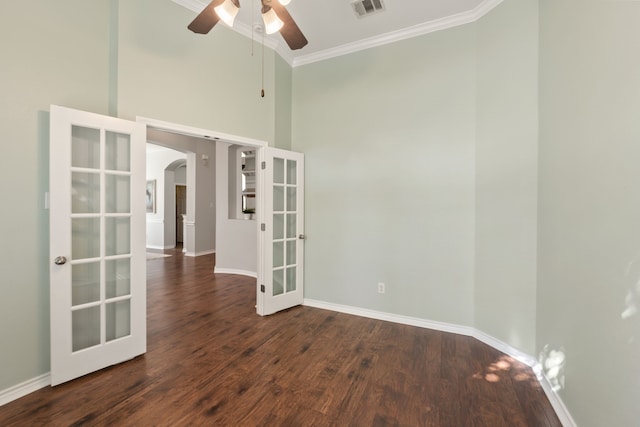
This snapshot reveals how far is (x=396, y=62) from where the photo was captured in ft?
10.6

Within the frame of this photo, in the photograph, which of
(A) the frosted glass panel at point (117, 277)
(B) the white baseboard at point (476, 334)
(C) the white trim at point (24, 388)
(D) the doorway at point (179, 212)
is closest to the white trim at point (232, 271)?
(B) the white baseboard at point (476, 334)

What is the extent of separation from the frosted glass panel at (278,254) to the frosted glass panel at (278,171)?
2.80ft

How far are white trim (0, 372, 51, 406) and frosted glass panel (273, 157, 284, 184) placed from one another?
2731 millimetres

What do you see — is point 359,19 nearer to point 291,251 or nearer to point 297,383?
point 291,251

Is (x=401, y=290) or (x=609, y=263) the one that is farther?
(x=401, y=290)

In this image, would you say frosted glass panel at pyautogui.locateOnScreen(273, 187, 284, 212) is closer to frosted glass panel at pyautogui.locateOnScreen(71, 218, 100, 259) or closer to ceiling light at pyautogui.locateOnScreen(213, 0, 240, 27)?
frosted glass panel at pyautogui.locateOnScreen(71, 218, 100, 259)

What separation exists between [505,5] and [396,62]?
3.65 feet

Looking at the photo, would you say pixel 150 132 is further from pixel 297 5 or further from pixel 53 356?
pixel 53 356

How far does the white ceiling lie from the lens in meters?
2.77

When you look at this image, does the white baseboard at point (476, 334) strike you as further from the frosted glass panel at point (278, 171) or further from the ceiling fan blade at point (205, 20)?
the ceiling fan blade at point (205, 20)

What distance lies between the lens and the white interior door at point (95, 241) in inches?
79.0

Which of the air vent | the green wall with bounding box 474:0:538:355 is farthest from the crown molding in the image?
the air vent

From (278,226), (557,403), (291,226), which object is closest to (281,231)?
(278,226)

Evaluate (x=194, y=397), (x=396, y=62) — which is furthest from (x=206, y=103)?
(x=194, y=397)
